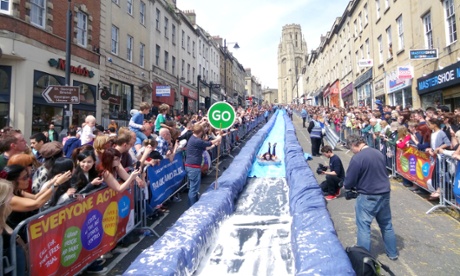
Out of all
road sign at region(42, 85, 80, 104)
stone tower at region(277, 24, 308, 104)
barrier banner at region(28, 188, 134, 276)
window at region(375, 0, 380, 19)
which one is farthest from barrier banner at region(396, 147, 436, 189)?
stone tower at region(277, 24, 308, 104)

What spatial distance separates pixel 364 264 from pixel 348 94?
32.5 meters

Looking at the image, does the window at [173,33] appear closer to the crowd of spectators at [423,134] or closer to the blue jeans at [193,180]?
the crowd of spectators at [423,134]

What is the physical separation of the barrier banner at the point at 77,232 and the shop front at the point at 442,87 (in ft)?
45.5

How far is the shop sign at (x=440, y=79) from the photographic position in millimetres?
12305

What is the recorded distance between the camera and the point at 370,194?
14.7 feet

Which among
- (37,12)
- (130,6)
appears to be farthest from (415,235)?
(130,6)

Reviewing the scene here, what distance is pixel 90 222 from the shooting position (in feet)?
13.4

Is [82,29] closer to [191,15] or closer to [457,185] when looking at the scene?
[457,185]

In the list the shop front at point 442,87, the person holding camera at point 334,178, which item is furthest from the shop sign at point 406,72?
the person holding camera at point 334,178

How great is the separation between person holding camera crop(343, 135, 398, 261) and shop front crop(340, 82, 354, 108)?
29254 mm

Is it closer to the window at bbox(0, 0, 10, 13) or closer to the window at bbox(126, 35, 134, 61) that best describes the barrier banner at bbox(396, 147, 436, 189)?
the window at bbox(0, 0, 10, 13)

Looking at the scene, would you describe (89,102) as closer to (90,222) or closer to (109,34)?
(109,34)

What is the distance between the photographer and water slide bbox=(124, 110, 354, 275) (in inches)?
132

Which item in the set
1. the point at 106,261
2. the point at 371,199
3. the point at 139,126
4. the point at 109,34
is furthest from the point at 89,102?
the point at 371,199
